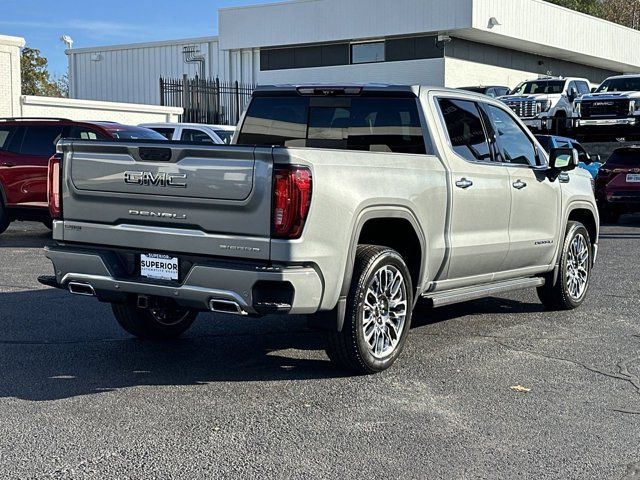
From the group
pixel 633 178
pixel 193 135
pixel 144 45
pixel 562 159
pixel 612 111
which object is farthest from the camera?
pixel 144 45

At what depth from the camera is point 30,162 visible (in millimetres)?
14719

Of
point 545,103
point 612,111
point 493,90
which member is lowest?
point 612,111

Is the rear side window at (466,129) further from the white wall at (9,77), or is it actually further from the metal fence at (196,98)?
the metal fence at (196,98)

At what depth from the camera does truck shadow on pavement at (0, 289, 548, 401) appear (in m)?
6.28

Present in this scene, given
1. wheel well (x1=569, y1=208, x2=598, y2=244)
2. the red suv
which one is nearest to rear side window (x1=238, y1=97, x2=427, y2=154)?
wheel well (x1=569, y1=208, x2=598, y2=244)

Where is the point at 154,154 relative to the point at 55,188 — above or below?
above

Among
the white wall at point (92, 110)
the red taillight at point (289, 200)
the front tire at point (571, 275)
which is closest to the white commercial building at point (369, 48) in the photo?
the white wall at point (92, 110)

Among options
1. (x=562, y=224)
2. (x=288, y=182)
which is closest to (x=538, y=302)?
(x=562, y=224)

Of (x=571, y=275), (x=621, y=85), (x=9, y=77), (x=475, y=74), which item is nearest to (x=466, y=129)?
(x=571, y=275)

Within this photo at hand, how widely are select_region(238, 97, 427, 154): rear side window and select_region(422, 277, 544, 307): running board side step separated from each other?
43.9 inches

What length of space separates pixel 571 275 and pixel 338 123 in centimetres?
302

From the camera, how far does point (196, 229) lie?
→ 5.98m

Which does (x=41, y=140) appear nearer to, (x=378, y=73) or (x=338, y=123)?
(x=338, y=123)

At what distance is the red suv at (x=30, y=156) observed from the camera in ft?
47.9
